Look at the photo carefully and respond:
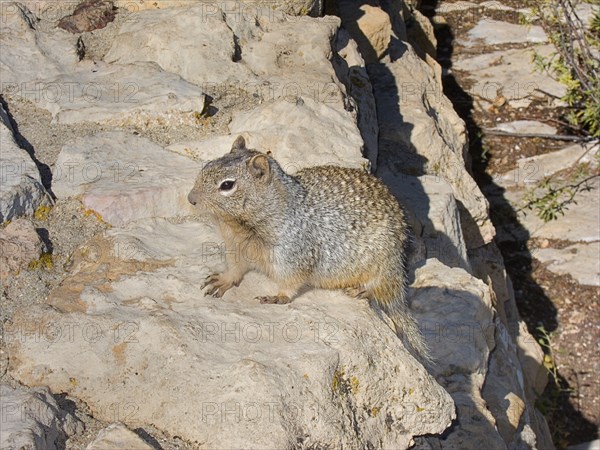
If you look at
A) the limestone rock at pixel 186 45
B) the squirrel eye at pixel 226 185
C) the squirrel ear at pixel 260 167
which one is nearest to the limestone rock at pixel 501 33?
the limestone rock at pixel 186 45

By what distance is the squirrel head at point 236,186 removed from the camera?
404 cm

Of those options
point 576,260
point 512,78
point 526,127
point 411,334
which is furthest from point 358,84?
point 512,78

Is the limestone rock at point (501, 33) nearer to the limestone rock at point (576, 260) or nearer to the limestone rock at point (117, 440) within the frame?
the limestone rock at point (576, 260)

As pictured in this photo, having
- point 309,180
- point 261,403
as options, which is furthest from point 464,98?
point 261,403

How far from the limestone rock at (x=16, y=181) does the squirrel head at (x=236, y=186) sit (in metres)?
0.80

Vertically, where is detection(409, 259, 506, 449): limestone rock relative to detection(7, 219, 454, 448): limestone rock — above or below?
below

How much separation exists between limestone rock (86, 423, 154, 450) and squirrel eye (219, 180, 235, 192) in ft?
4.79

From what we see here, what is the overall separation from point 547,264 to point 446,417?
4.91 m

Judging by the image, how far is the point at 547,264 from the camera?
811 centimetres

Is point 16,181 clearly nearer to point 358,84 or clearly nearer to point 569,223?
point 358,84

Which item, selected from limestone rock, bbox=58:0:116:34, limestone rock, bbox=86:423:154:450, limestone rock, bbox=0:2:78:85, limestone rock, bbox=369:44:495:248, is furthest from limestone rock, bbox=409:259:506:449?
limestone rock, bbox=58:0:116:34

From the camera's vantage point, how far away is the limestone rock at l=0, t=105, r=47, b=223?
3867mm

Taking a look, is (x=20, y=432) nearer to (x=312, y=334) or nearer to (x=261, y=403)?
(x=261, y=403)

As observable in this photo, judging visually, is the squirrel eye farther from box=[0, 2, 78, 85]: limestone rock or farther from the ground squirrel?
box=[0, 2, 78, 85]: limestone rock
